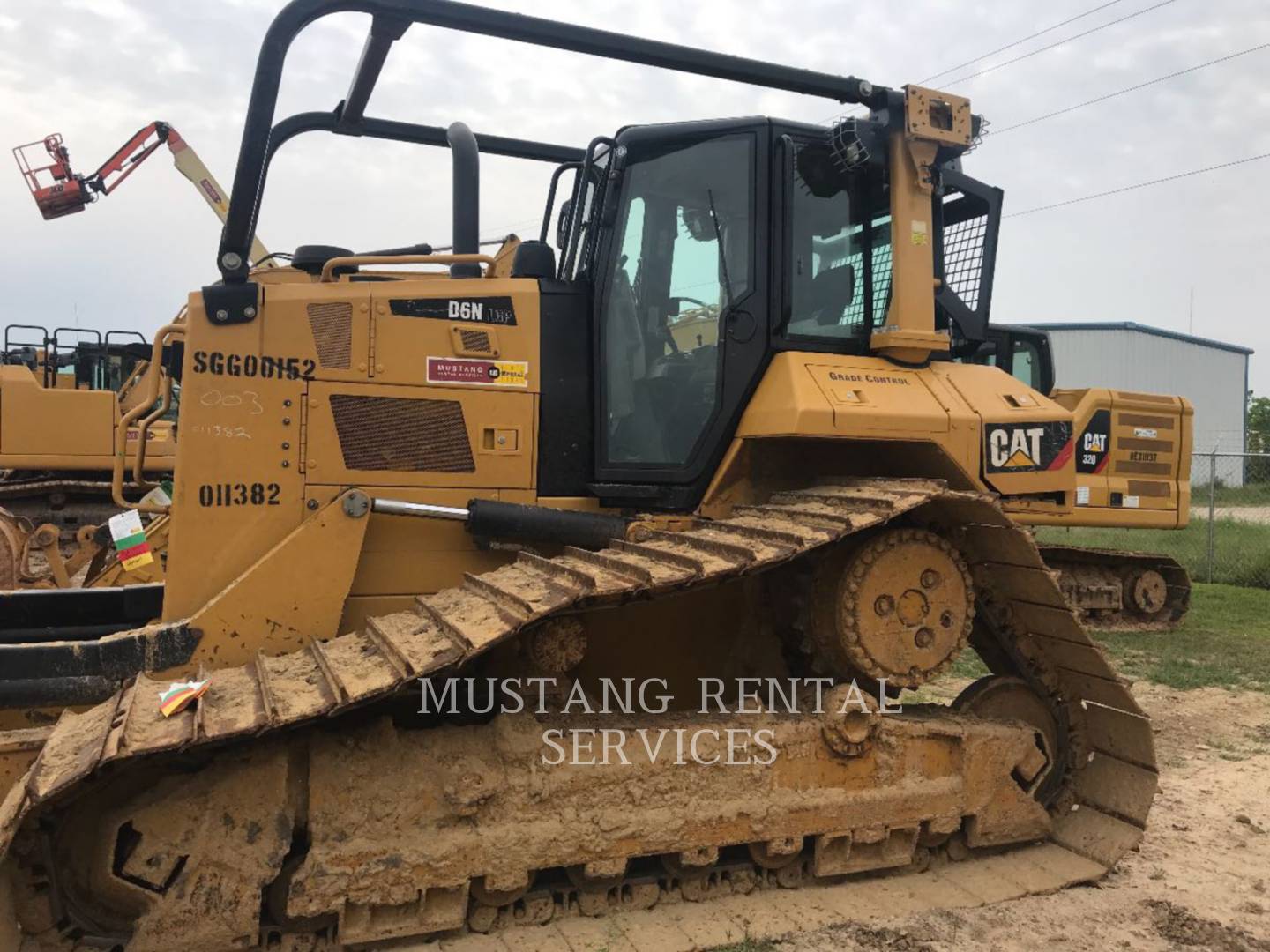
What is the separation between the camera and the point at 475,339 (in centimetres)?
387

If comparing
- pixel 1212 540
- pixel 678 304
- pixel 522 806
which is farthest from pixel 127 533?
pixel 1212 540

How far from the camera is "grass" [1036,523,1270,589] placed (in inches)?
474

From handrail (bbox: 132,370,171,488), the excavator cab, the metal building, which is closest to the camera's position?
handrail (bbox: 132,370,171,488)

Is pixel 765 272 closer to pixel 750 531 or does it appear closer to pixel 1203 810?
pixel 750 531

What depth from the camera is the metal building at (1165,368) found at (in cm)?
3225

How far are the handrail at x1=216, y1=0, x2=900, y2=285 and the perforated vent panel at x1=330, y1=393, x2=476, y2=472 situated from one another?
0.64 m

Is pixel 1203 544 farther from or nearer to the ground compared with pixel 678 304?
nearer to the ground

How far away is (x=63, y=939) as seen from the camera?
285cm

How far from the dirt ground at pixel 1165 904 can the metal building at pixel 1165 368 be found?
2738 centimetres

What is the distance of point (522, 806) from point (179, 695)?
110 cm

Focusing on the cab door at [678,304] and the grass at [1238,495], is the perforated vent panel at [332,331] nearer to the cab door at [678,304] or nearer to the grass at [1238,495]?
the cab door at [678,304]

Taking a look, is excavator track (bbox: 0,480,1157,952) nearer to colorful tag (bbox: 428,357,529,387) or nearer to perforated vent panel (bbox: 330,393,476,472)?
perforated vent panel (bbox: 330,393,476,472)

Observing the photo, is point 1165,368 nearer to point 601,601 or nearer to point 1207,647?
point 1207,647

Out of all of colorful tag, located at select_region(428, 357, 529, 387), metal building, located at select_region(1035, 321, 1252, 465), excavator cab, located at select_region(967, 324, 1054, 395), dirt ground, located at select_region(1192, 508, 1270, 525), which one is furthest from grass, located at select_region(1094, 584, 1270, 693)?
metal building, located at select_region(1035, 321, 1252, 465)
